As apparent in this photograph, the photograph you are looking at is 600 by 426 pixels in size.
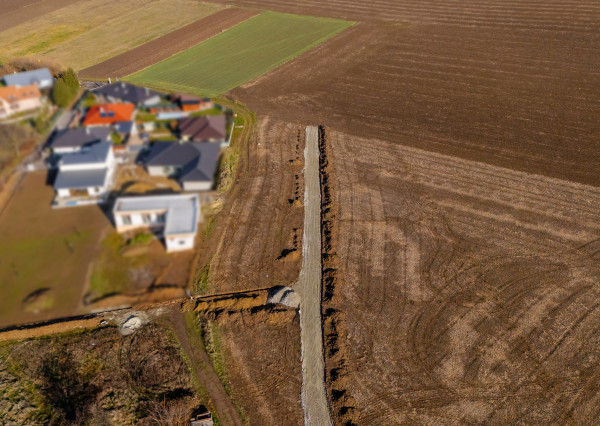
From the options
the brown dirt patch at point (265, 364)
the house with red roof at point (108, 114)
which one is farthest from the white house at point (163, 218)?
the brown dirt patch at point (265, 364)

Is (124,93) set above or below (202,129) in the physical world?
above

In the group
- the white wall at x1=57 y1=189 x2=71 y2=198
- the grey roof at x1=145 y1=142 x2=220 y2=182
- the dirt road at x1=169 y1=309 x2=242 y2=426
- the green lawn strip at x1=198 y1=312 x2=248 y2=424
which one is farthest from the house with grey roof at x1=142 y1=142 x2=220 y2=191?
the green lawn strip at x1=198 y1=312 x2=248 y2=424

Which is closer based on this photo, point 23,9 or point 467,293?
point 467,293

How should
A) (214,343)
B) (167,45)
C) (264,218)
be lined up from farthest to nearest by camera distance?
1. (167,45)
2. (264,218)
3. (214,343)

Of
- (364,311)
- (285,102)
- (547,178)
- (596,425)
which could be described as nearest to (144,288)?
(364,311)

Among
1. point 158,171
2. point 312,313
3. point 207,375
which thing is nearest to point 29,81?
point 158,171

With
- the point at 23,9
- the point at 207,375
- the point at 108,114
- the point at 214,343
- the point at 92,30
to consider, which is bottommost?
the point at 207,375

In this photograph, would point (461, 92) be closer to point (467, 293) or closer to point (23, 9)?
point (467, 293)

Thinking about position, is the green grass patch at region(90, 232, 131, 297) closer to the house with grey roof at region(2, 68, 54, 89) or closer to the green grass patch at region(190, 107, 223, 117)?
the green grass patch at region(190, 107, 223, 117)
